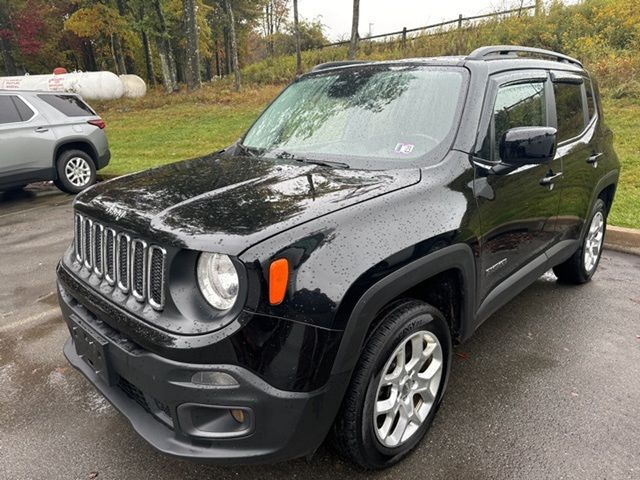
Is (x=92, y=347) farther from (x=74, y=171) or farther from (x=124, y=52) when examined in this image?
(x=124, y=52)

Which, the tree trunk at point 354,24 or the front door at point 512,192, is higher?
the tree trunk at point 354,24

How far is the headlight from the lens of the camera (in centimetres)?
185

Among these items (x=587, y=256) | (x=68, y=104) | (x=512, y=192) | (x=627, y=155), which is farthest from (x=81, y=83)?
(x=512, y=192)

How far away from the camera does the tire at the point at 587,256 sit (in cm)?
409

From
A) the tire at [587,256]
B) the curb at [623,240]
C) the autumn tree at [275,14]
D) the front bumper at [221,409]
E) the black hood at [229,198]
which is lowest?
the curb at [623,240]

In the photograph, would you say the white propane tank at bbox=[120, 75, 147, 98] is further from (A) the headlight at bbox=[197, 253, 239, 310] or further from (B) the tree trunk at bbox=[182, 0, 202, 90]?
(A) the headlight at bbox=[197, 253, 239, 310]

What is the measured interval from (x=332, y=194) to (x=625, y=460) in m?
1.85

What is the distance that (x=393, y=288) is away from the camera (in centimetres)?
203

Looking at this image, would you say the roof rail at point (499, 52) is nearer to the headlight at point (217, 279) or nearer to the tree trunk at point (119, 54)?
the headlight at point (217, 279)

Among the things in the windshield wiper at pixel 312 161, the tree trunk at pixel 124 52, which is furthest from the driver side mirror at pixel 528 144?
the tree trunk at pixel 124 52

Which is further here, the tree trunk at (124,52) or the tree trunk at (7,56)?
the tree trunk at (7,56)

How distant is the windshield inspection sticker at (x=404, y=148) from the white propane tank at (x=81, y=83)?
22.2 m

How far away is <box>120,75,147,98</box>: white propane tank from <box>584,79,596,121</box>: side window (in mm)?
22631

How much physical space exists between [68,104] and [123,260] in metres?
7.37
